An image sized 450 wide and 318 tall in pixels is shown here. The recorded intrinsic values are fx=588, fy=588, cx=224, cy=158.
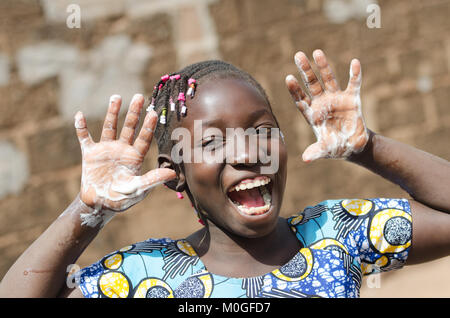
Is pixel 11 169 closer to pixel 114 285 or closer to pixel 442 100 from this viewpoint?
pixel 114 285

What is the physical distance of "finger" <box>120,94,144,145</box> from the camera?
187 centimetres

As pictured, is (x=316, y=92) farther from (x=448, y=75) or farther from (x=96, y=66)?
(x=448, y=75)

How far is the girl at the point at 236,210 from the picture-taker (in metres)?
1.83

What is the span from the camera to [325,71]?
201 centimetres

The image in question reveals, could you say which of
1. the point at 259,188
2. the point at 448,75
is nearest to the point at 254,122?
the point at 259,188

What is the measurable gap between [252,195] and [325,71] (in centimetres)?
50

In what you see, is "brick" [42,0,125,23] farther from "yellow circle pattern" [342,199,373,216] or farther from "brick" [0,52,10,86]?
"yellow circle pattern" [342,199,373,216]

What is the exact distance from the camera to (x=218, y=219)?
6.31 ft

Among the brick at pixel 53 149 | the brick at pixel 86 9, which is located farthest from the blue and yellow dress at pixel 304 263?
the brick at pixel 86 9

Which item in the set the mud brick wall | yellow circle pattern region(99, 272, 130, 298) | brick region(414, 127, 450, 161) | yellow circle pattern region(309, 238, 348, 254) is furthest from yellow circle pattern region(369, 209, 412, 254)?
brick region(414, 127, 450, 161)

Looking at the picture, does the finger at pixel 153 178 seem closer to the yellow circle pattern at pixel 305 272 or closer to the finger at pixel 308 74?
the yellow circle pattern at pixel 305 272

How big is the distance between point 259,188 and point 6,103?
79.2 inches

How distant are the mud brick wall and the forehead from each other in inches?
69.5

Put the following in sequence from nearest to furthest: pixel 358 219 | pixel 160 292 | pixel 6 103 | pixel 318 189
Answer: pixel 160 292 → pixel 358 219 → pixel 6 103 → pixel 318 189
